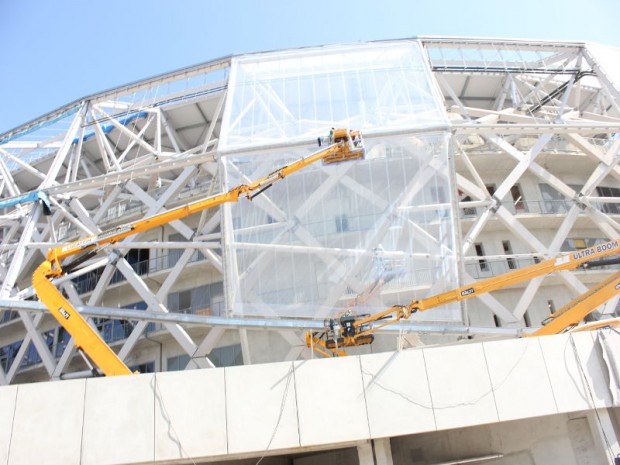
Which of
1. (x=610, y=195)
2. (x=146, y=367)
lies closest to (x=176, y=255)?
(x=146, y=367)

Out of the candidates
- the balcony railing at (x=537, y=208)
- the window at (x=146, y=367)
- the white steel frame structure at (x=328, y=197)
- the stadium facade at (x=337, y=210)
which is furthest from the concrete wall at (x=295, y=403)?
the window at (x=146, y=367)

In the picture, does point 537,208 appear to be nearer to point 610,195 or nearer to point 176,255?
point 610,195

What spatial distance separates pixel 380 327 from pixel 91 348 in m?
8.83

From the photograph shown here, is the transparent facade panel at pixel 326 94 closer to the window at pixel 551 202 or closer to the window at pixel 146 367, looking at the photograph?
the window at pixel 551 202

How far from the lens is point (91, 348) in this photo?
13938 mm

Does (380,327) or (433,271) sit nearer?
(380,327)

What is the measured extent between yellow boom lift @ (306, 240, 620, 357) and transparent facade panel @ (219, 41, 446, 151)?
6.17 meters

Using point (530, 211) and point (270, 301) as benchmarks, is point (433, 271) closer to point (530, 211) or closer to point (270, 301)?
point (270, 301)

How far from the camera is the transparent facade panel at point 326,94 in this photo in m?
18.1

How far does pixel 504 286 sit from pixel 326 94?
33.0 ft

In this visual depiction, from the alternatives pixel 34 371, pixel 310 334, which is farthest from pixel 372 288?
pixel 34 371

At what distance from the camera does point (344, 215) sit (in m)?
17.2

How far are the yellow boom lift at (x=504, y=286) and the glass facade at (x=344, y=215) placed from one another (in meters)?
0.76

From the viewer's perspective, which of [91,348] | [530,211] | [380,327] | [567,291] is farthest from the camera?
[530,211]
